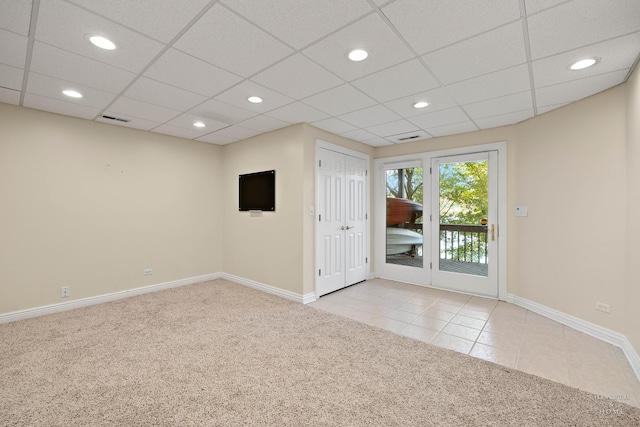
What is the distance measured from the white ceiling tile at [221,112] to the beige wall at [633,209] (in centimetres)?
381

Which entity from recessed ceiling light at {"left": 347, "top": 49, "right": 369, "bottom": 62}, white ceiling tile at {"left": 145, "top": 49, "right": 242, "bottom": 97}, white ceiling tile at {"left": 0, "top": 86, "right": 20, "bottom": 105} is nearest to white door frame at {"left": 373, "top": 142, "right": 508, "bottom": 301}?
recessed ceiling light at {"left": 347, "top": 49, "right": 369, "bottom": 62}

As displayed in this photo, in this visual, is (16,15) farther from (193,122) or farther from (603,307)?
(603,307)

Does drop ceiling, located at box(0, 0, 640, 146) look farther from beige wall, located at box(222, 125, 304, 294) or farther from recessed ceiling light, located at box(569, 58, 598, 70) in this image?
beige wall, located at box(222, 125, 304, 294)

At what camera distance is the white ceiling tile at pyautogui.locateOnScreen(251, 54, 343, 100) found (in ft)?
7.98

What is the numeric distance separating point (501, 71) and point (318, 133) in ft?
8.04

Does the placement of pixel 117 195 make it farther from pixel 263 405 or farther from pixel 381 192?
pixel 381 192

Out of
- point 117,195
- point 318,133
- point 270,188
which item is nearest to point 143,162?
point 117,195

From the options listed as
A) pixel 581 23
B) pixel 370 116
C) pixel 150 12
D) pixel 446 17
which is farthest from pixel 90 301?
pixel 581 23

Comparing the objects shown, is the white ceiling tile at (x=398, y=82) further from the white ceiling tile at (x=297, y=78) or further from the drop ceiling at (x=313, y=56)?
the white ceiling tile at (x=297, y=78)

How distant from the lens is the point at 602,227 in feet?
9.75

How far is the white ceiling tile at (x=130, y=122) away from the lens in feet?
12.3

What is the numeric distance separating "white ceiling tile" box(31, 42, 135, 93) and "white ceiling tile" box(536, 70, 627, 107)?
415 cm

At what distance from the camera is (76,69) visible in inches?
99.2

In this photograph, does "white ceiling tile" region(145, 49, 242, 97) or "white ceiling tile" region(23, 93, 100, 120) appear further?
"white ceiling tile" region(23, 93, 100, 120)
